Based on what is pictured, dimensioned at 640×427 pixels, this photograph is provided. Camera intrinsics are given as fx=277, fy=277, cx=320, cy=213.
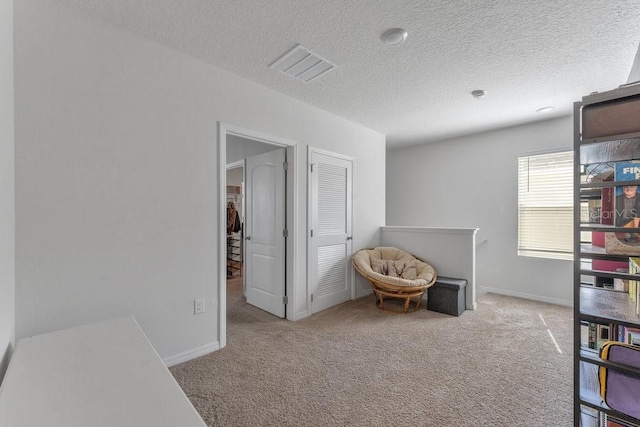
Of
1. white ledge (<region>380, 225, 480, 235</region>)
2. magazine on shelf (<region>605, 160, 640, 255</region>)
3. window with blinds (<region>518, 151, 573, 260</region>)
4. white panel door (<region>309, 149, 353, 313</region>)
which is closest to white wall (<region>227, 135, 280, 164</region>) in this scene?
white panel door (<region>309, 149, 353, 313</region>)

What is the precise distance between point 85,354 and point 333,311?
2640mm

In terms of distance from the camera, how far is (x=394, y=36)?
2025mm

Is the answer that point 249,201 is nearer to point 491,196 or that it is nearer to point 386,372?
point 386,372

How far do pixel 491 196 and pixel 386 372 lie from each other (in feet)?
11.5

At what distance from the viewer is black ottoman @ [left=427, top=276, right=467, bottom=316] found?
3.36 meters

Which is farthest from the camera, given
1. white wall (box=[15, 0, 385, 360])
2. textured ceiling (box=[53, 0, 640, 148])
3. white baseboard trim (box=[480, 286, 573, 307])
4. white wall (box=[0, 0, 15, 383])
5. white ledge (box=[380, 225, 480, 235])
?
white baseboard trim (box=[480, 286, 573, 307])

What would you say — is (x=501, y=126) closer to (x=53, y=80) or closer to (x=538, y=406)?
(x=538, y=406)

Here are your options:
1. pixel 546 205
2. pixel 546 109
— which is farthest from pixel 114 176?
pixel 546 205

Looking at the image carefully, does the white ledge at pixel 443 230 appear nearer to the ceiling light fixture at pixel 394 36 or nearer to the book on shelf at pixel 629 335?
the book on shelf at pixel 629 335

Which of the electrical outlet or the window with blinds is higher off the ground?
the window with blinds

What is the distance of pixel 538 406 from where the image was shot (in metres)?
1.77

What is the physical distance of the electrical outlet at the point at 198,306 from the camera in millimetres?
2340

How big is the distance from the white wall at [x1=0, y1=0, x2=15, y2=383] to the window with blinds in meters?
5.26

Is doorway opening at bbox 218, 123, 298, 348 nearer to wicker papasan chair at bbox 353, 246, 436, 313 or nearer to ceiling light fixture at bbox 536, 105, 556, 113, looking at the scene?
wicker papasan chair at bbox 353, 246, 436, 313
